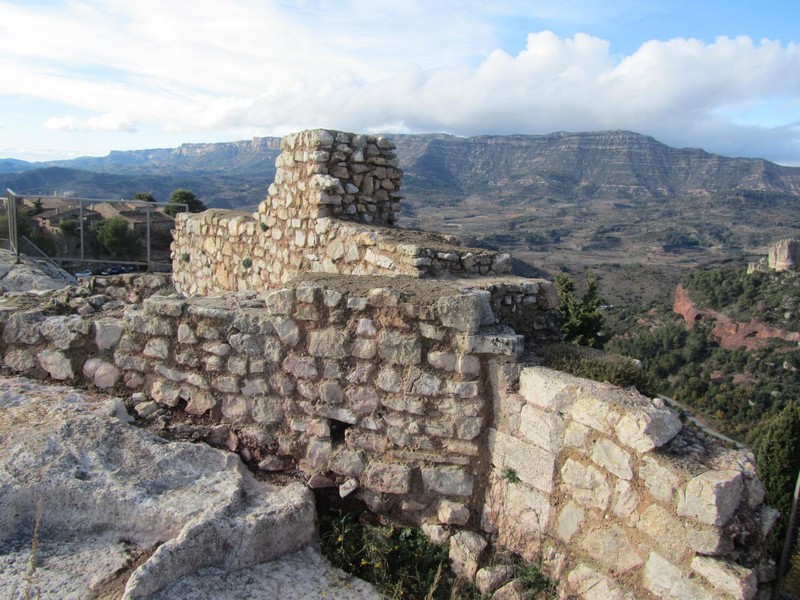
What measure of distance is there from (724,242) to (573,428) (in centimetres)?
10602

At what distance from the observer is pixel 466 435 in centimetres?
409

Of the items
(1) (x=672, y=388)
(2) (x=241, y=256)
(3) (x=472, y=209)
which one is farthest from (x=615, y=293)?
(3) (x=472, y=209)

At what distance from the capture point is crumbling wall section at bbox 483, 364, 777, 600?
121 inches

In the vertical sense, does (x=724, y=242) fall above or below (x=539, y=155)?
below

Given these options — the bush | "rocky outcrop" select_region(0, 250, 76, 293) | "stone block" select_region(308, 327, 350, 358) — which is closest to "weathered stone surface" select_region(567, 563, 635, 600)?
the bush

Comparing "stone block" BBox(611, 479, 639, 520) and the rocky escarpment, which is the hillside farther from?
"stone block" BBox(611, 479, 639, 520)

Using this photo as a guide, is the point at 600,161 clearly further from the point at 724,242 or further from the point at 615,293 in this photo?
the point at 615,293

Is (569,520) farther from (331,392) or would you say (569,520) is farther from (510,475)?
(331,392)

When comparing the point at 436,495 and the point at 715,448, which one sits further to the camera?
the point at 436,495

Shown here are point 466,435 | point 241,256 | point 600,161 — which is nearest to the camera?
point 466,435

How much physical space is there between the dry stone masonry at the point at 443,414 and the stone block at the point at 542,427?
10mm

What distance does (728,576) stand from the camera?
298 centimetres

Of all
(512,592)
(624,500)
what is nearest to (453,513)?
(512,592)

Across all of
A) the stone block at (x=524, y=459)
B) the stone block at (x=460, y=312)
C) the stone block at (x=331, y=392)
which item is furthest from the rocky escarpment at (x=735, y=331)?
the stone block at (x=331, y=392)
